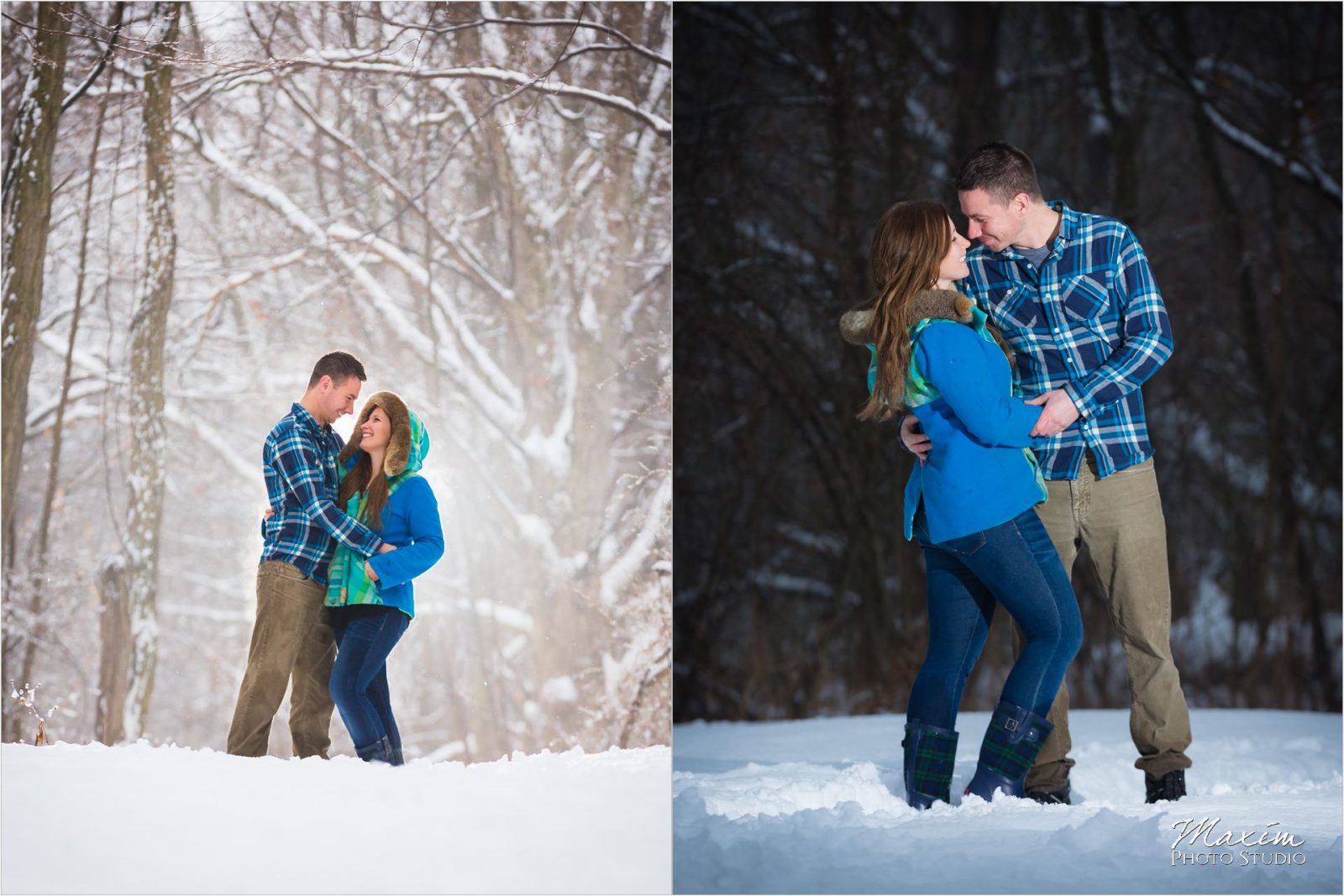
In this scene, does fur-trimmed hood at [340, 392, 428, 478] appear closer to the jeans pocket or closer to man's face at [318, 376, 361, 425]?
man's face at [318, 376, 361, 425]

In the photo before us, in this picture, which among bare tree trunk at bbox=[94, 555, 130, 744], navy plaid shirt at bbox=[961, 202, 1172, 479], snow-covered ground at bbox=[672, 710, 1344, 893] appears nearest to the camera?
snow-covered ground at bbox=[672, 710, 1344, 893]

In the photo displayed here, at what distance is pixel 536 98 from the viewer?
3.25 m

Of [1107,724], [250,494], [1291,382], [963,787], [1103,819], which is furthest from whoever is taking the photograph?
[1291,382]

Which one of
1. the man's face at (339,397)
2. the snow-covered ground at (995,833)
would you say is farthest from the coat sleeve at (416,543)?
the snow-covered ground at (995,833)

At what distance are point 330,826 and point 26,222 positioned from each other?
161 cm

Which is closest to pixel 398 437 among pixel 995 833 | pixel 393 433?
pixel 393 433

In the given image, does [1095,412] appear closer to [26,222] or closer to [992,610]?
[992,610]

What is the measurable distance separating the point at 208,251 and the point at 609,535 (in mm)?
1164

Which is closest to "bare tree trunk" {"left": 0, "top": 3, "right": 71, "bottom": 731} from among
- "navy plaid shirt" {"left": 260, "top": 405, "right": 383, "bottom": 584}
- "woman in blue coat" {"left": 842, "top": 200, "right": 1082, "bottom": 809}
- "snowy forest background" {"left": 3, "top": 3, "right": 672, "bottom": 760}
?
"snowy forest background" {"left": 3, "top": 3, "right": 672, "bottom": 760}

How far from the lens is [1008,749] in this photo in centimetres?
258

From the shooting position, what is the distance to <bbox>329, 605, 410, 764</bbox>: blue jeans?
3.08m

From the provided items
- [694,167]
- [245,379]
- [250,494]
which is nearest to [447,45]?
[245,379]

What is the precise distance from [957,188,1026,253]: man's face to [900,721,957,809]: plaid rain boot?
1.00 m

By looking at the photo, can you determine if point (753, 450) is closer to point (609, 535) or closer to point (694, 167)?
point (694, 167)
